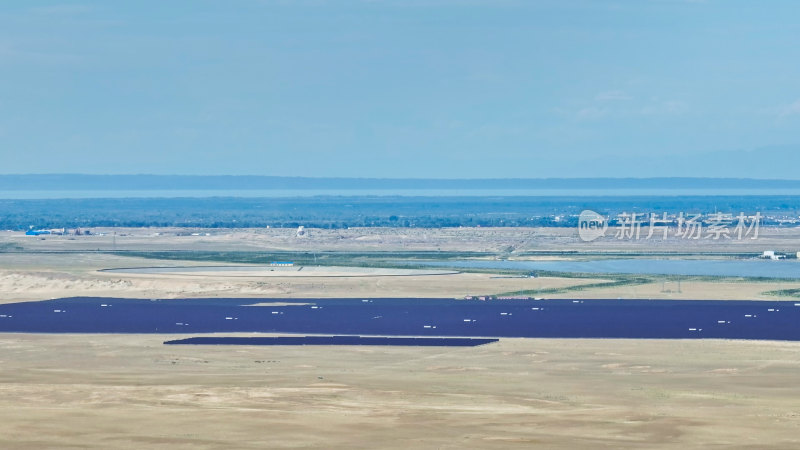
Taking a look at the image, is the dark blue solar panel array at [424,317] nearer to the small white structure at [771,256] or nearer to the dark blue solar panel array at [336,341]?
the dark blue solar panel array at [336,341]

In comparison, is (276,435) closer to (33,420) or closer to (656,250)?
(33,420)

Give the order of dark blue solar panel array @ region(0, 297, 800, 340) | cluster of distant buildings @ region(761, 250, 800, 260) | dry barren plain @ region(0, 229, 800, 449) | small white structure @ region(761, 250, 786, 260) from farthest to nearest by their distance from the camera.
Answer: cluster of distant buildings @ region(761, 250, 800, 260), small white structure @ region(761, 250, 786, 260), dark blue solar panel array @ region(0, 297, 800, 340), dry barren plain @ region(0, 229, 800, 449)

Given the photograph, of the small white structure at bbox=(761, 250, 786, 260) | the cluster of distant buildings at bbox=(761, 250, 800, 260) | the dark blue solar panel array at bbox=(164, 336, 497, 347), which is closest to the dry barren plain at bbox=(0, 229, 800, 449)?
the dark blue solar panel array at bbox=(164, 336, 497, 347)

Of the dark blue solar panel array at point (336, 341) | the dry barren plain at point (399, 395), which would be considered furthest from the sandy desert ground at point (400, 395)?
the dark blue solar panel array at point (336, 341)

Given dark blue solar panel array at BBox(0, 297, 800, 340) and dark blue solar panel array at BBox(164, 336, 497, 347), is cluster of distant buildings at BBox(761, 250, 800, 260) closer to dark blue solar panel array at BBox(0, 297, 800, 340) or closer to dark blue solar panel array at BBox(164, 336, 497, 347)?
dark blue solar panel array at BBox(0, 297, 800, 340)

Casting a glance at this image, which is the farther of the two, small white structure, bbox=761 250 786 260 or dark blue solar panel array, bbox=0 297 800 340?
small white structure, bbox=761 250 786 260

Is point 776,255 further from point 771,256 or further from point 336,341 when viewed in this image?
point 336,341

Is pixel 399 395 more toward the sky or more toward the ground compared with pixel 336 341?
more toward the sky

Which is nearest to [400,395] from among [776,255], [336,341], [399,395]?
[399,395]

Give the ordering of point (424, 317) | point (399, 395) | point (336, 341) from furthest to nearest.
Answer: point (424, 317) → point (336, 341) → point (399, 395)
